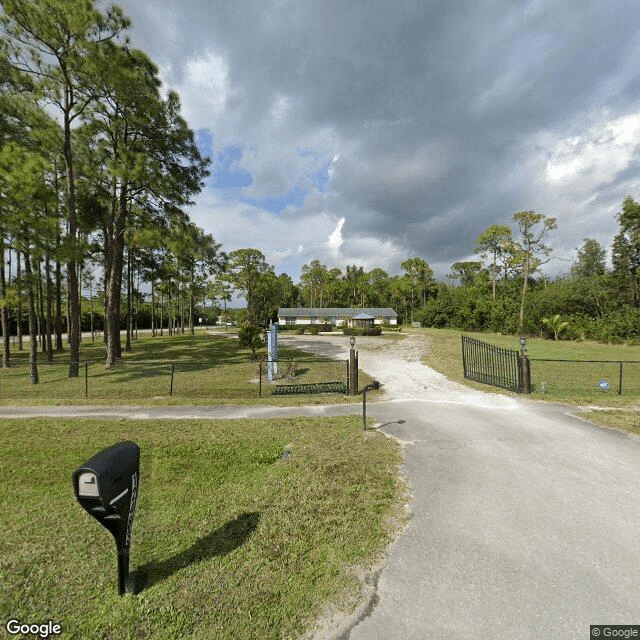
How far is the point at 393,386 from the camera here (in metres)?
11.5

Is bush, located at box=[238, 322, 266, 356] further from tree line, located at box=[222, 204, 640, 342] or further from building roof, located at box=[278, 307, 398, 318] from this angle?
building roof, located at box=[278, 307, 398, 318]

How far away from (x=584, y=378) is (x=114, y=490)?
1648 centimetres

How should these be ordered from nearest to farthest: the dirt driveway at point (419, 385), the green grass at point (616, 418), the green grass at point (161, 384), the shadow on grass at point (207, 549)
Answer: the shadow on grass at point (207, 549)
the green grass at point (616, 418)
the dirt driveway at point (419, 385)
the green grass at point (161, 384)

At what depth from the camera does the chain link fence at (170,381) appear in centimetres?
1061

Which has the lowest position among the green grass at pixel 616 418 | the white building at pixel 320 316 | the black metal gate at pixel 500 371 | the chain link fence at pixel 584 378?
the chain link fence at pixel 584 378

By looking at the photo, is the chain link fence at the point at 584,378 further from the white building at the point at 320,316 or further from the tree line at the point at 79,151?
the white building at the point at 320,316

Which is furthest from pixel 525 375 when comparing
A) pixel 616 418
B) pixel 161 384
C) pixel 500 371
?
pixel 161 384

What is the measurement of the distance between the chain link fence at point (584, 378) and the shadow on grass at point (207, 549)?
10023 mm

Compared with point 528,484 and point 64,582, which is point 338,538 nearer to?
point 64,582

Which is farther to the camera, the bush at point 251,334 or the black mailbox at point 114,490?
the bush at point 251,334

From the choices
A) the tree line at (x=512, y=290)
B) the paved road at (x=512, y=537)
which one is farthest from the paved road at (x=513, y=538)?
the tree line at (x=512, y=290)

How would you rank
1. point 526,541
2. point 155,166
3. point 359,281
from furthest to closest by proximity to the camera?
point 359,281, point 155,166, point 526,541

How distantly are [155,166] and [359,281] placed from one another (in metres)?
67.5

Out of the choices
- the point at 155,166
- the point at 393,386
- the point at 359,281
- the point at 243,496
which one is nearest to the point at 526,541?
the point at 243,496
